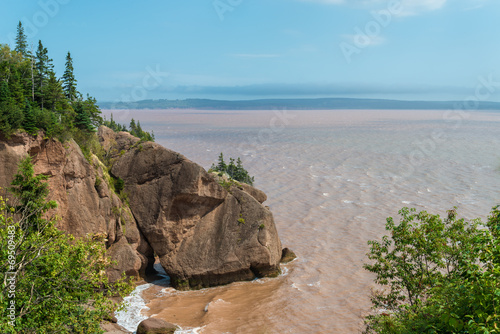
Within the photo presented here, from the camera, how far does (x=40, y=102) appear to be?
118 ft

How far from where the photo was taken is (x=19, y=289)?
16.6 meters

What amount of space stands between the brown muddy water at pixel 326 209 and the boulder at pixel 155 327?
1.53m

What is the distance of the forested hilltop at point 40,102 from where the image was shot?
31111mm

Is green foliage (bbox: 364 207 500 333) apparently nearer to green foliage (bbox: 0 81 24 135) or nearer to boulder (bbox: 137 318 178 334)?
boulder (bbox: 137 318 178 334)

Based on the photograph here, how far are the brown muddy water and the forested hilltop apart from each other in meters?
16.0

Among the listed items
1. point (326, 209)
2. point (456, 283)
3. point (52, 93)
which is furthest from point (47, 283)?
point (326, 209)

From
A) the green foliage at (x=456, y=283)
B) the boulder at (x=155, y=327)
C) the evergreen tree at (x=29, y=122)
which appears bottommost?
the boulder at (x=155, y=327)

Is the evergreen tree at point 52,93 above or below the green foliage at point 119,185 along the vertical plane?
above

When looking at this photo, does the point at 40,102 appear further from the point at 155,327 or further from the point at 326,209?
the point at 326,209

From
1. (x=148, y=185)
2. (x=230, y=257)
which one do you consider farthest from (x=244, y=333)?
(x=148, y=185)

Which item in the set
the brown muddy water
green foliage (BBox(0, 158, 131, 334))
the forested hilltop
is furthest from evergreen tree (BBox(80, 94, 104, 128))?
green foliage (BBox(0, 158, 131, 334))

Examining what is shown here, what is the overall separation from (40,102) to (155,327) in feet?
69.9

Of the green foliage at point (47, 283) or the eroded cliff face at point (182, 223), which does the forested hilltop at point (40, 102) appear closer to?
the eroded cliff face at point (182, 223)

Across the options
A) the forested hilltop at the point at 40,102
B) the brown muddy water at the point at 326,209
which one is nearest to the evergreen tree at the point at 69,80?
the forested hilltop at the point at 40,102
